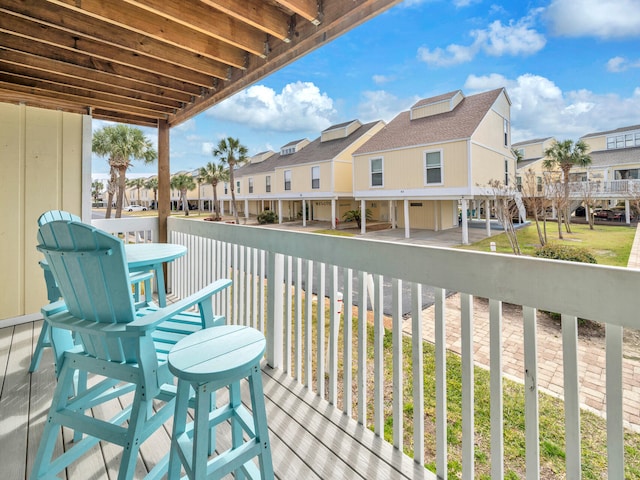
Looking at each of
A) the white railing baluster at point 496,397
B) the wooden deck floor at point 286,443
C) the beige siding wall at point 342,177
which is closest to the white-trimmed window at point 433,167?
the beige siding wall at point 342,177

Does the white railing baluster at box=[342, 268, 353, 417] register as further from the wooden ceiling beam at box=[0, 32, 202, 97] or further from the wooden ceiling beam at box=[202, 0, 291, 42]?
the wooden ceiling beam at box=[0, 32, 202, 97]

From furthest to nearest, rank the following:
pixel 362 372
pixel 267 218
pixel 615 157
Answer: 1. pixel 267 218
2. pixel 615 157
3. pixel 362 372

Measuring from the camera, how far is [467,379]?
3.83ft

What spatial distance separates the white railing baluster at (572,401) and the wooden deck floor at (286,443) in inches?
21.5

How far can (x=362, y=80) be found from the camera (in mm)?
6891

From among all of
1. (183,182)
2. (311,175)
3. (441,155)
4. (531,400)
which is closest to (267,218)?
(311,175)

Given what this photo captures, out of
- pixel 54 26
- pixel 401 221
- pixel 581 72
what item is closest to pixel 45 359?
pixel 54 26

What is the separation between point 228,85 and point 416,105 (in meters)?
12.0

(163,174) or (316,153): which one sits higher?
(316,153)

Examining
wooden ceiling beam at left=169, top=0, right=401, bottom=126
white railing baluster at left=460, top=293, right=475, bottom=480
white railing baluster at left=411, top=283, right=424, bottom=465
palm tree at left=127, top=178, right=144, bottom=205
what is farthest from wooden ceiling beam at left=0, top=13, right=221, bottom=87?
palm tree at left=127, top=178, right=144, bottom=205

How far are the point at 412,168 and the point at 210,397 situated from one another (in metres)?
11.8

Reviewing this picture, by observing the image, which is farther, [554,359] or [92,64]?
[554,359]

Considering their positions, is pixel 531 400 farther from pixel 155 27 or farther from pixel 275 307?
pixel 155 27

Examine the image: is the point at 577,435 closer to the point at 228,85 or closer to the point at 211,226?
the point at 211,226
